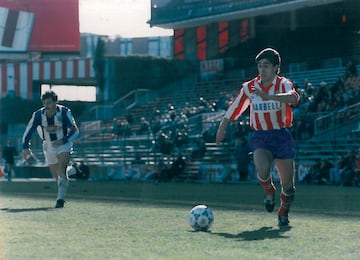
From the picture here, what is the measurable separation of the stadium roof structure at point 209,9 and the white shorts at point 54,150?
2414cm

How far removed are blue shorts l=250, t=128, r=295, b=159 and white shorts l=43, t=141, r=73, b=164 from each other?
4.99 meters

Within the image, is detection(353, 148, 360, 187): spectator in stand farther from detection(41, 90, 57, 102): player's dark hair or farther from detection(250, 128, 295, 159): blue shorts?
detection(250, 128, 295, 159): blue shorts

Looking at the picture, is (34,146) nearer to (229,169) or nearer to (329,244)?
(229,169)

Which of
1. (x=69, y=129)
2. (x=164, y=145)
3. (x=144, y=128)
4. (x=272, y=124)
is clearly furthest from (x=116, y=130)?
(x=272, y=124)

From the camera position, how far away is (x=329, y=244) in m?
7.43

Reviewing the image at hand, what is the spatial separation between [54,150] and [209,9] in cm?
2770

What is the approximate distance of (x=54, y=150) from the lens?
14.3m

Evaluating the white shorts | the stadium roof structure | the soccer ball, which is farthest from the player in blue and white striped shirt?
the stadium roof structure

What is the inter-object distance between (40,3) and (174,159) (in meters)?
20.6

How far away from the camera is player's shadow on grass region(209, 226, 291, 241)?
809 cm

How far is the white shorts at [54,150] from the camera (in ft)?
46.3

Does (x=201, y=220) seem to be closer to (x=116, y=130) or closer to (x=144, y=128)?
(x=144, y=128)

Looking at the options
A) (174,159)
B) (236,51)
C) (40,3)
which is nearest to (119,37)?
(40,3)

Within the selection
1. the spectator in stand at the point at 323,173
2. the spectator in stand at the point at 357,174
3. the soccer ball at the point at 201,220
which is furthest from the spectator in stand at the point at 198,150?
the soccer ball at the point at 201,220
